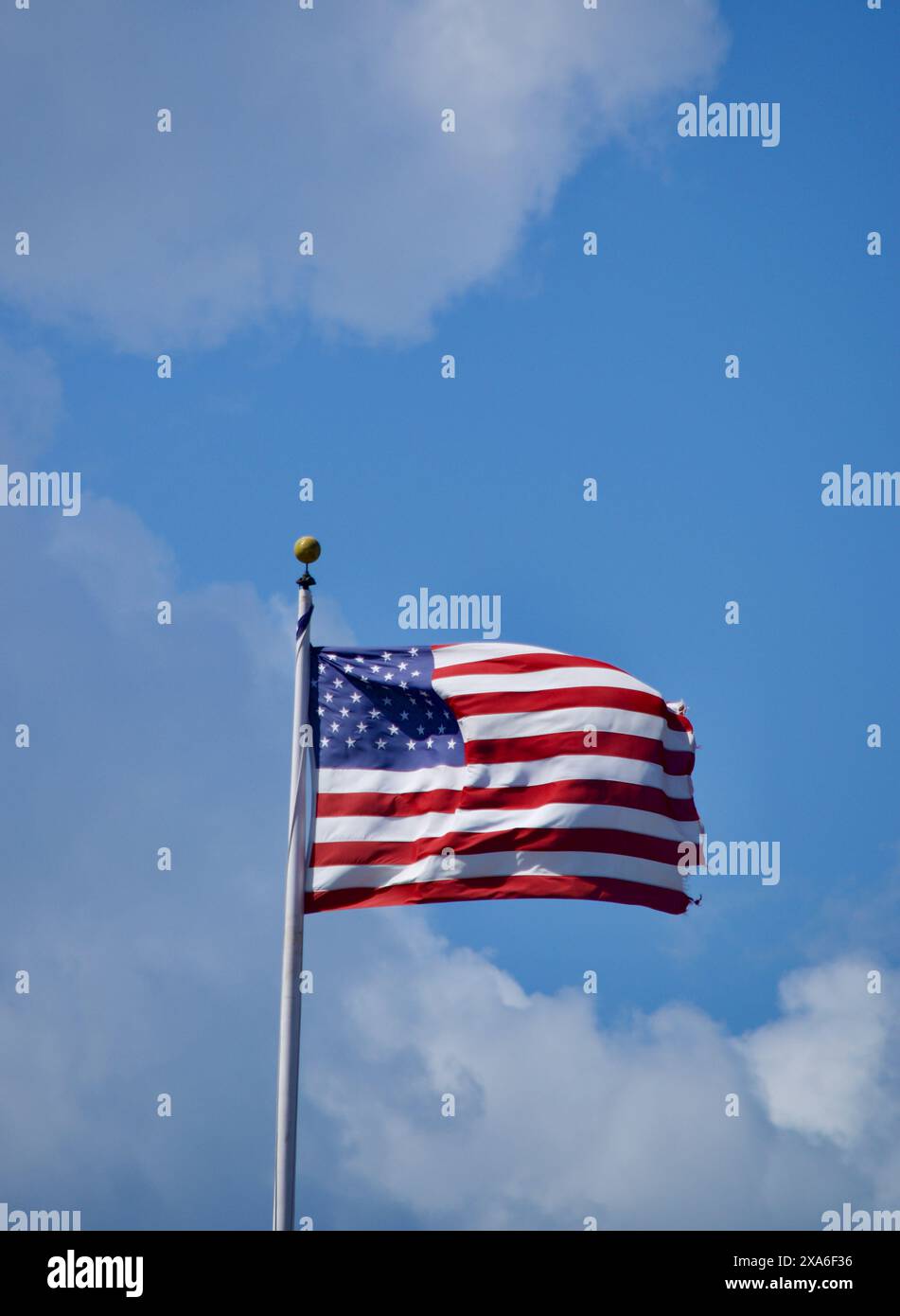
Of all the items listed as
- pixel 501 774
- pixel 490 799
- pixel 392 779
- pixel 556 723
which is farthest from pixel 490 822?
pixel 556 723

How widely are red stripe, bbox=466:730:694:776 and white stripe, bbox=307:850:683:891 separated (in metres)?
1.35

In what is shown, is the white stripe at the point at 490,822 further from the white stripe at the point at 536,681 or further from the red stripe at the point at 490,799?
the white stripe at the point at 536,681

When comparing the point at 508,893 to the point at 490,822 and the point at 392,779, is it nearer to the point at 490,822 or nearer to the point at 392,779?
the point at 490,822

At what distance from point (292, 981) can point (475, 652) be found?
5166 mm

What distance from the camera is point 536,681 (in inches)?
1009

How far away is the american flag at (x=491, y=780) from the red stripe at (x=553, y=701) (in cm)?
2

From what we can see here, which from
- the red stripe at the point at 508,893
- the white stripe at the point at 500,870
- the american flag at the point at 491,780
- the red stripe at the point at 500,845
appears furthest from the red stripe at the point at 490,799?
the red stripe at the point at 508,893

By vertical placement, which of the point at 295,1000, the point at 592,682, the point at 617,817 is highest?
the point at 592,682

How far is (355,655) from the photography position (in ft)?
83.3

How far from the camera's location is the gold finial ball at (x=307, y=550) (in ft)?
82.3

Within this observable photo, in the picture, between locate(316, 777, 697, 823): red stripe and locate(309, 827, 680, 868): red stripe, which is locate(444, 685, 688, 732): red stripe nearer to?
locate(316, 777, 697, 823): red stripe

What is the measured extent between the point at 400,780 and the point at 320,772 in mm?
1037
